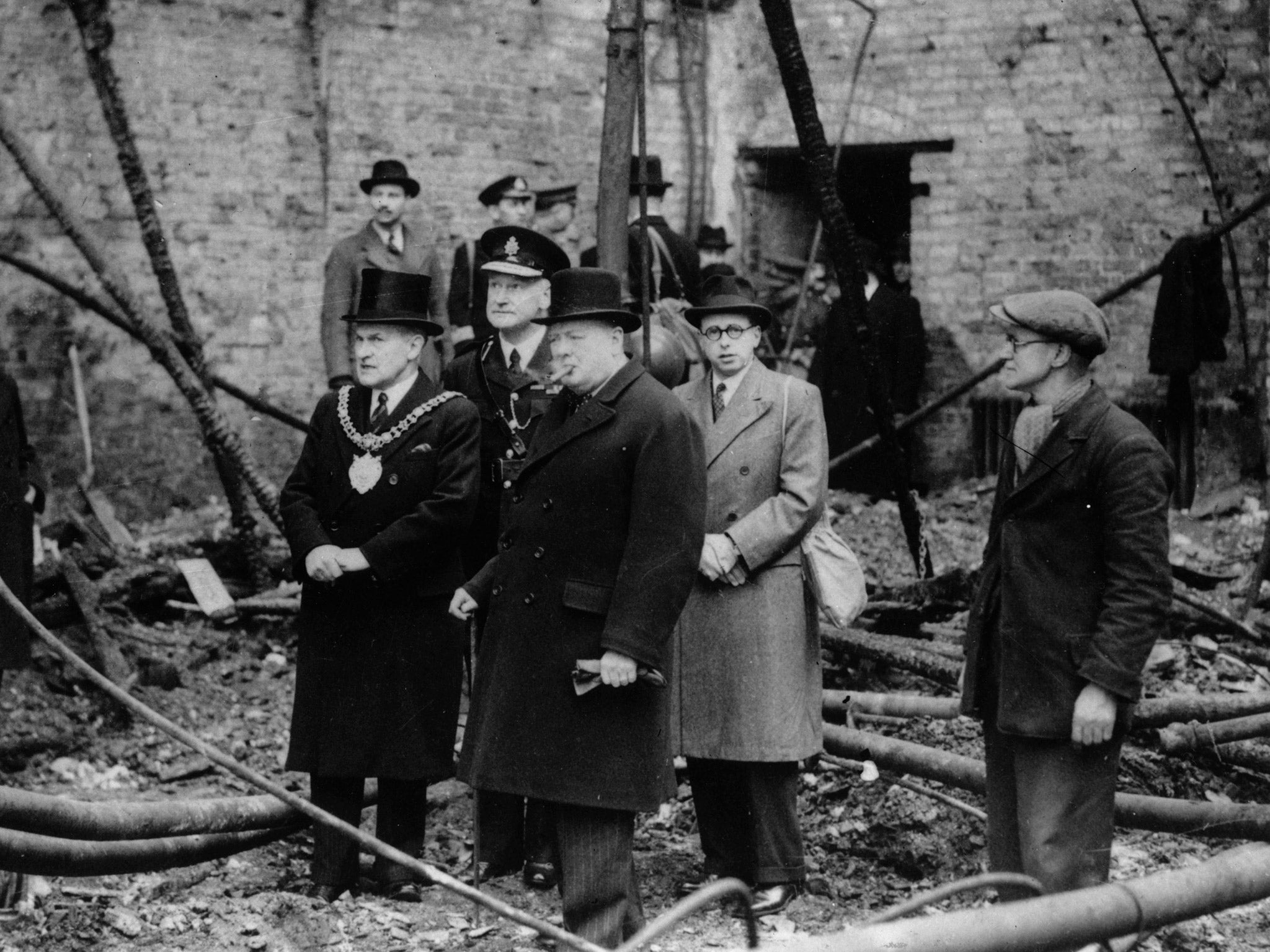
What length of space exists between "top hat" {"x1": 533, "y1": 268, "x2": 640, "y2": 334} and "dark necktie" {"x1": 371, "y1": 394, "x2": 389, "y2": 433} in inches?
39.0

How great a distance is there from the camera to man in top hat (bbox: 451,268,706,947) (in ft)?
13.3

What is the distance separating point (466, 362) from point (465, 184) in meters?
5.57

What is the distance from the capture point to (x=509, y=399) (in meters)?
5.41

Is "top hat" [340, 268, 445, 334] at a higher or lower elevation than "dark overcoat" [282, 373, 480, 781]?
higher

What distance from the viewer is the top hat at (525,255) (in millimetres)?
5270

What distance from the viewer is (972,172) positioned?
11172 mm

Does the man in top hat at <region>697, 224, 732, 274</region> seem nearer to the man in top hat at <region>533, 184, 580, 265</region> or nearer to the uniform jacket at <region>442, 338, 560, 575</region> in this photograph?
the man in top hat at <region>533, 184, 580, 265</region>

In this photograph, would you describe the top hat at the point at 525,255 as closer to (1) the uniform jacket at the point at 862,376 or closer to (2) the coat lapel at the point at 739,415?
(2) the coat lapel at the point at 739,415

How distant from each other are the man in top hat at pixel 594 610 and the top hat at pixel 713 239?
6.69m

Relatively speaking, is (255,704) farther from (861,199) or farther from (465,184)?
(861,199)

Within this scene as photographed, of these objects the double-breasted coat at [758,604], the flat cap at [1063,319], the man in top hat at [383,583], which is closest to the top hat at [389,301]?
the man in top hat at [383,583]

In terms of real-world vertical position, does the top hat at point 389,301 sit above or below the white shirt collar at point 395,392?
above

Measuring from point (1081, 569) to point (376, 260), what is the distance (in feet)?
15.6

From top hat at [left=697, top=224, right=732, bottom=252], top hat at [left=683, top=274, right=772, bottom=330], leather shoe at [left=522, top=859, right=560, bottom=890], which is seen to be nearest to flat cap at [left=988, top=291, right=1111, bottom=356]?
top hat at [left=683, top=274, right=772, bottom=330]
